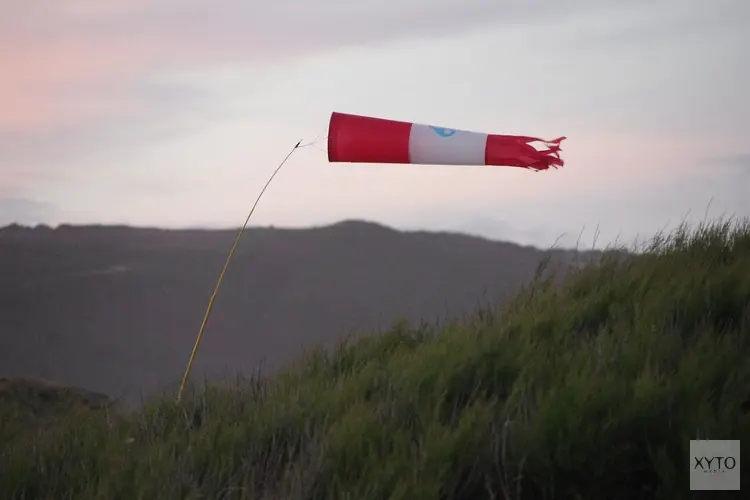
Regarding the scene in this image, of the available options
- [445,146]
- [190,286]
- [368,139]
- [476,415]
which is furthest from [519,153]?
[190,286]

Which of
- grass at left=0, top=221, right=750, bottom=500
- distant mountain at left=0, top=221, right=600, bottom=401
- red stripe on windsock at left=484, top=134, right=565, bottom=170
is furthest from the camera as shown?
distant mountain at left=0, top=221, right=600, bottom=401

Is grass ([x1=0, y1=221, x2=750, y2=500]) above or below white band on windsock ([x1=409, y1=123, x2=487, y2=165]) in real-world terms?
below

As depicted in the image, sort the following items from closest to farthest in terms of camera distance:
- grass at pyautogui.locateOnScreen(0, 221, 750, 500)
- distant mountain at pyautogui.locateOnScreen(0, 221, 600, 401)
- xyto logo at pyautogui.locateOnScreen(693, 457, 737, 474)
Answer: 1. xyto logo at pyautogui.locateOnScreen(693, 457, 737, 474)
2. grass at pyautogui.locateOnScreen(0, 221, 750, 500)
3. distant mountain at pyautogui.locateOnScreen(0, 221, 600, 401)

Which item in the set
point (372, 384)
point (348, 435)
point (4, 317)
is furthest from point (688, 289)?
point (4, 317)

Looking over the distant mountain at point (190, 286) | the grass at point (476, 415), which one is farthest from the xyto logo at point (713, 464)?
the distant mountain at point (190, 286)

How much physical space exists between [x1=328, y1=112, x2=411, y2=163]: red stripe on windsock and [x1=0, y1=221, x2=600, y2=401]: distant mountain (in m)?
8.97

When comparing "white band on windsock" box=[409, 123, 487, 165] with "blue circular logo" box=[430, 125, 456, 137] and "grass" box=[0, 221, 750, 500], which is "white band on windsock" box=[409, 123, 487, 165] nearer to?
"blue circular logo" box=[430, 125, 456, 137]

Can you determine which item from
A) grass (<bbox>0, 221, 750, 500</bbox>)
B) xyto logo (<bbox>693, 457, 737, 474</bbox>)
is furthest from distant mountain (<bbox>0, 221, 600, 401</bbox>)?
xyto logo (<bbox>693, 457, 737, 474</bbox>)

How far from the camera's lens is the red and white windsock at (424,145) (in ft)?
19.6

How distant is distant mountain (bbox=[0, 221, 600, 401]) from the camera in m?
A: 15.8

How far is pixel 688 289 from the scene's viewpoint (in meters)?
5.66

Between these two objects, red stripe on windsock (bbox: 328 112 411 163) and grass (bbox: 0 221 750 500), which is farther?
red stripe on windsock (bbox: 328 112 411 163)

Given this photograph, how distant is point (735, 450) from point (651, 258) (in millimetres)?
2899

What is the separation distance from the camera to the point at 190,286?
58.0 ft
